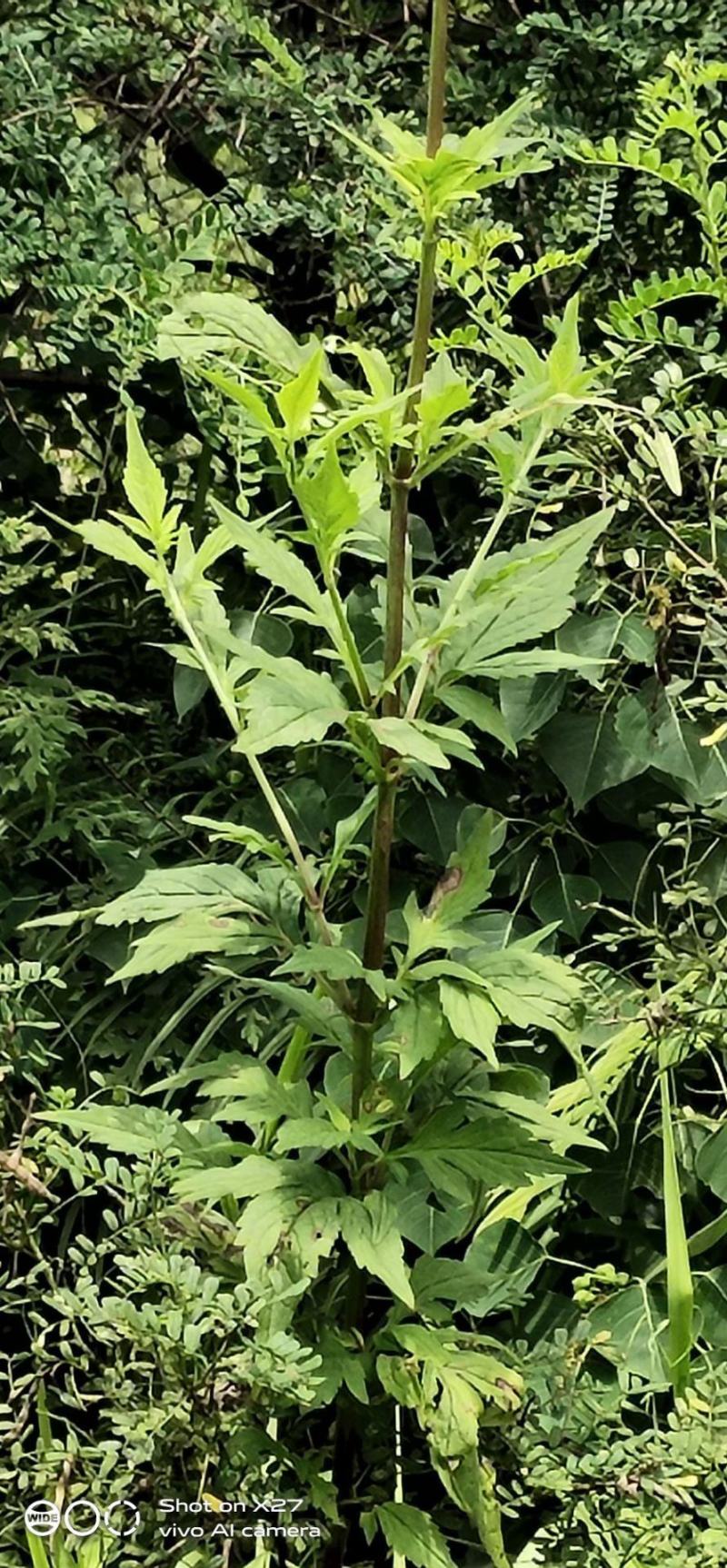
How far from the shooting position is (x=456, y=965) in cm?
62

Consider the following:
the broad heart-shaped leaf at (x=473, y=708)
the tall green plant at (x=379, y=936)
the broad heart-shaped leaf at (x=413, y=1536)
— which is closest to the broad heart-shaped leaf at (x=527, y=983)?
the tall green plant at (x=379, y=936)

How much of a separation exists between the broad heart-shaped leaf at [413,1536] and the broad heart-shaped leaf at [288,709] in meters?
0.36

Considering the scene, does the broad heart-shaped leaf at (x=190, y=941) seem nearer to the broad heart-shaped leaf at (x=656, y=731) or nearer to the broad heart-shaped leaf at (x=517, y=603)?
the broad heart-shaped leaf at (x=517, y=603)

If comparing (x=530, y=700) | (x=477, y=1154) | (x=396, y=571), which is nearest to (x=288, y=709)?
(x=396, y=571)

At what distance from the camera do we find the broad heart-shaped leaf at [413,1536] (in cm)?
64

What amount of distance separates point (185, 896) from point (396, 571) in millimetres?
176

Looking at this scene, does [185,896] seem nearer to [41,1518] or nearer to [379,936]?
[379,936]

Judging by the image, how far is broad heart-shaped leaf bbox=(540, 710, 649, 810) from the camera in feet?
3.04

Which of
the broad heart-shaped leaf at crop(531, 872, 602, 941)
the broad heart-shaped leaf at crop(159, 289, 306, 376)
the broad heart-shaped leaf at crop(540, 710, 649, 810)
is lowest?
the broad heart-shaped leaf at crop(531, 872, 602, 941)

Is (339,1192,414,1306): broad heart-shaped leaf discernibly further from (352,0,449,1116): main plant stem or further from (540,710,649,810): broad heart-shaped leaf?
(540,710,649,810): broad heart-shaped leaf

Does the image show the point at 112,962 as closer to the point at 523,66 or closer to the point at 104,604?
the point at 104,604

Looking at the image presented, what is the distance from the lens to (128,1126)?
2.25 ft

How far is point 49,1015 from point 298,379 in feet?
1.90

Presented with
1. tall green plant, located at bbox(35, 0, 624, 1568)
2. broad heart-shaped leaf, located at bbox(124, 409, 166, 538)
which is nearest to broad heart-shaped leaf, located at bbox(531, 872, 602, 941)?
tall green plant, located at bbox(35, 0, 624, 1568)
